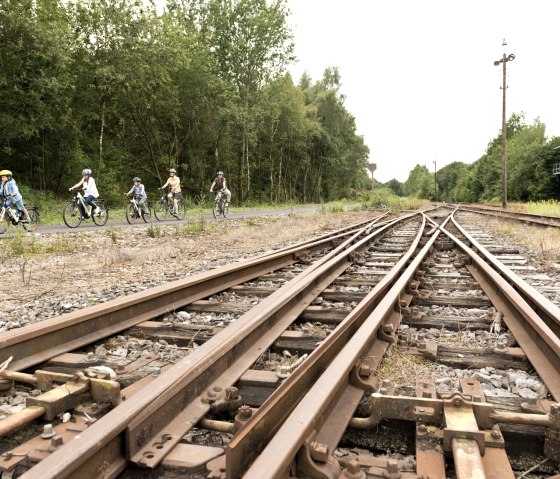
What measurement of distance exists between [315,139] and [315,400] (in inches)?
1989

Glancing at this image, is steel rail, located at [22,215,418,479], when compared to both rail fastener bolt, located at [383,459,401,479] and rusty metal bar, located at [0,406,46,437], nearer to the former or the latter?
rusty metal bar, located at [0,406,46,437]

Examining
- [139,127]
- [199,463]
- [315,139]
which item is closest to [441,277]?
[199,463]

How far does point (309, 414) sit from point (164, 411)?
634 mm

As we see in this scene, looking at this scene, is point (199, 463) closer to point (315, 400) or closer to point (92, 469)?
point (92, 469)

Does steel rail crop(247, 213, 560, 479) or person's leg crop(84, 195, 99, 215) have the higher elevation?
person's leg crop(84, 195, 99, 215)

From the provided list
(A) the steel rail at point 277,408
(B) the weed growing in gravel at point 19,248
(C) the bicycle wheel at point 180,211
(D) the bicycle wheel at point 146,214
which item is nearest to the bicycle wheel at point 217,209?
(C) the bicycle wheel at point 180,211

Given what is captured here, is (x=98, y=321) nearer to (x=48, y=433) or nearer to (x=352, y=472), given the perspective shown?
(x=48, y=433)

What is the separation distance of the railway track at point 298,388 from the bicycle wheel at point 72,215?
1012 cm

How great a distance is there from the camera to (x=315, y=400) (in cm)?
181

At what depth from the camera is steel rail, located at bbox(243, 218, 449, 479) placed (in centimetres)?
138

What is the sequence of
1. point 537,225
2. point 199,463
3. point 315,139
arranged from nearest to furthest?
point 199,463 → point 537,225 → point 315,139

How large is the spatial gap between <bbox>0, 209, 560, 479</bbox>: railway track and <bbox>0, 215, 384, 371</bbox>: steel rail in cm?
1

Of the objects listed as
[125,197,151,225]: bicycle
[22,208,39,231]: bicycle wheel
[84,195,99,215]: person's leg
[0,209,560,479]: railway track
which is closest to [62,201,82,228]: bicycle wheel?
[84,195,99,215]: person's leg

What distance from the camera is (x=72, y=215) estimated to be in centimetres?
1314
